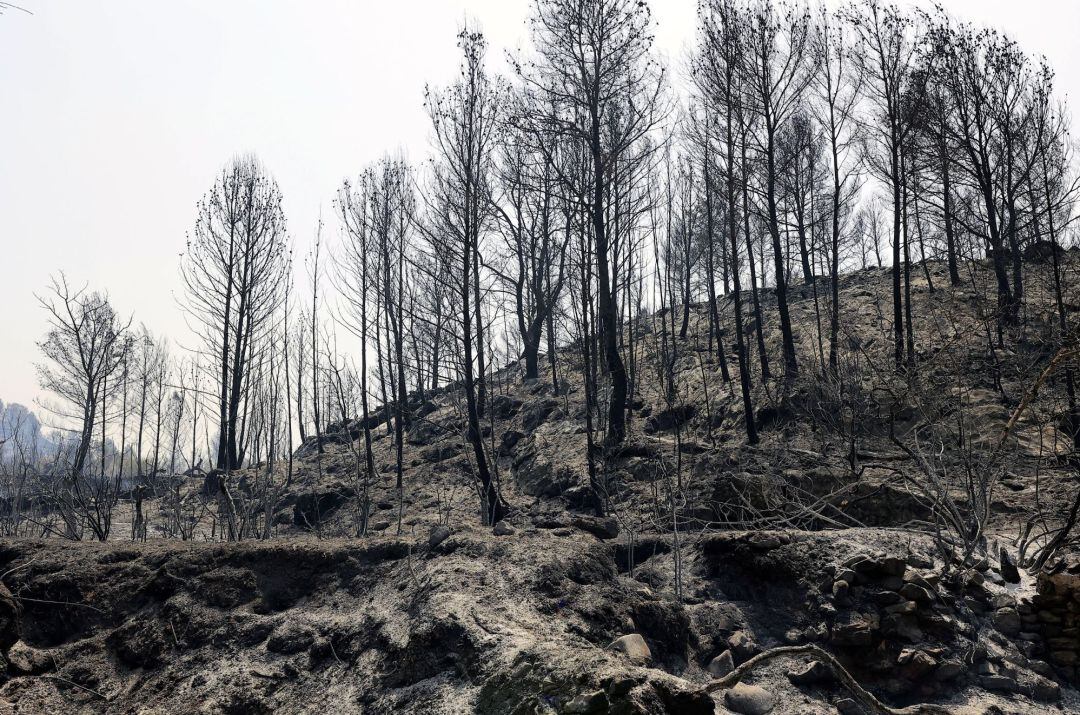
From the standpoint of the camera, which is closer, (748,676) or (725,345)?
(748,676)

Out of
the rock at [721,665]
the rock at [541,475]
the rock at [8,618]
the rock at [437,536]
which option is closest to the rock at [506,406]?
the rock at [541,475]

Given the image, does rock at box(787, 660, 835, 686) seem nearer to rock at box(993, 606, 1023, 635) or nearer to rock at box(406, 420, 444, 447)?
rock at box(993, 606, 1023, 635)

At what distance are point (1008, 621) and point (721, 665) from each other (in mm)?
2325

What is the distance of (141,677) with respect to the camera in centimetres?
545

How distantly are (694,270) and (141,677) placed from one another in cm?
3186

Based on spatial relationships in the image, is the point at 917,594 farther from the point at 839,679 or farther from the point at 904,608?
the point at 839,679

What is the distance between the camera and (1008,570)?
6285mm

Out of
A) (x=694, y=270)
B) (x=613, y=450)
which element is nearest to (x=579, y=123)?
(x=613, y=450)

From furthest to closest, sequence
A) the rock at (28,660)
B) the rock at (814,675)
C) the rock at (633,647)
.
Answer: the rock at (28,660)
the rock at (814,675)
the rock at (633,647)

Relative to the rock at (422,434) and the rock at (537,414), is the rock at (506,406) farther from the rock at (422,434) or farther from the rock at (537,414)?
the rock at (422,434)

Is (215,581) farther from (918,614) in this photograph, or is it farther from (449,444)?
(449,444)

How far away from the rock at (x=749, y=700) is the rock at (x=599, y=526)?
3255mm

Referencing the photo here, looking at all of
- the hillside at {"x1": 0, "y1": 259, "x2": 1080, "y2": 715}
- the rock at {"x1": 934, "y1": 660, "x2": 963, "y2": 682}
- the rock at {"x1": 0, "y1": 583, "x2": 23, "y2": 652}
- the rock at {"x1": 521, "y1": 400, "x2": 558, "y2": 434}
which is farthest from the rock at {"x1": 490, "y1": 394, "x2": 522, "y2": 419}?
the rock at {"x1": 934, "y1": 660, "x2": 963, "y2": 682}

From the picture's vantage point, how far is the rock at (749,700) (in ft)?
15.6
